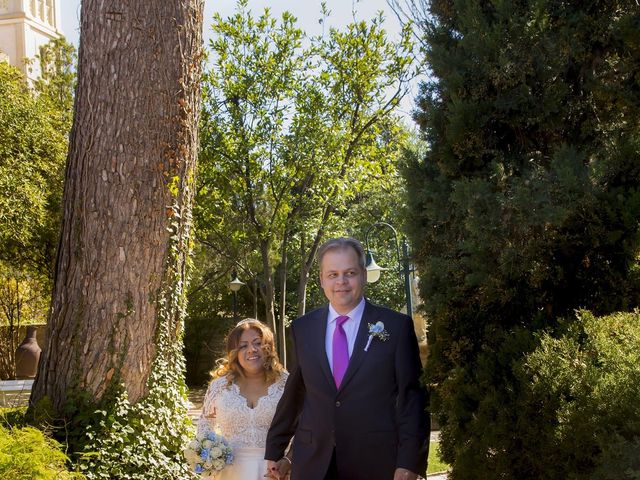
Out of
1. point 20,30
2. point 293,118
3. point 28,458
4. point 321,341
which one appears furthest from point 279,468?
point 20,30

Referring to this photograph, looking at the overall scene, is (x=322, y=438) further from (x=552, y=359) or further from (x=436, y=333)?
(x=552, y=359)

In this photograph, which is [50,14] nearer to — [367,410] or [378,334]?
[378,334]

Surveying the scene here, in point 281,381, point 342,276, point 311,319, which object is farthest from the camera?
point 281,381

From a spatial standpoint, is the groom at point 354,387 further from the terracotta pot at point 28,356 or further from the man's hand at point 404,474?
the terracotta pot at point 28,356

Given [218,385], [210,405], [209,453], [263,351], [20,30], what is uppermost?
[20,30]

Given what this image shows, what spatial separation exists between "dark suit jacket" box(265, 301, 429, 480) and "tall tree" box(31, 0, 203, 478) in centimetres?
328

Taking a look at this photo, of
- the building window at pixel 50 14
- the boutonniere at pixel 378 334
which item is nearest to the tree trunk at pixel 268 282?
the boutonniere at pixel 378 334

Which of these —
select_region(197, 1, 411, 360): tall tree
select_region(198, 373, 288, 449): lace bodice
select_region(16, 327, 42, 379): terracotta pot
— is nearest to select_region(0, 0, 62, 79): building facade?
select_region(16, 327, 42, 379): terracotta pot

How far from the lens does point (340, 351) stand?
409 centimetres

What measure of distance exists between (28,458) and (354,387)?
2.13m

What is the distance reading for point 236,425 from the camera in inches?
227

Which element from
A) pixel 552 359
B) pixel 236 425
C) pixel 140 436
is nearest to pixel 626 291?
pixel 552 359

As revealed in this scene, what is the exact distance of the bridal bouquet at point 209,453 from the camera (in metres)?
5.48

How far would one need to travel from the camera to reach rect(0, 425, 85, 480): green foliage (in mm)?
4613
